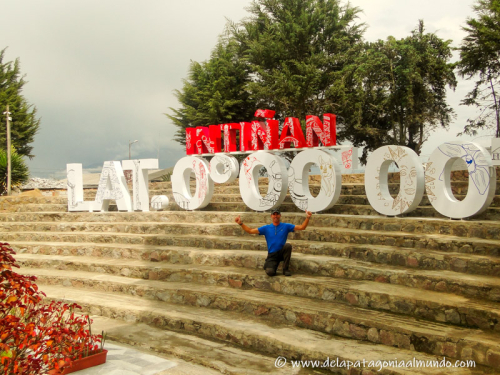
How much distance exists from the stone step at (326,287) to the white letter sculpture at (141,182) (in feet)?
8.49

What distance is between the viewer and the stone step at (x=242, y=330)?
4.41 meters

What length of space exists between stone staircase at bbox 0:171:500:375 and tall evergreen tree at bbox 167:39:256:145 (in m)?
14.9

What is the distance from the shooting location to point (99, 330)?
19.5 ft

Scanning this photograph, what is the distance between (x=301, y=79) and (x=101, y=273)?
1669 cm

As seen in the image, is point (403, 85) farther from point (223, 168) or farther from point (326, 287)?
point (326, 287)

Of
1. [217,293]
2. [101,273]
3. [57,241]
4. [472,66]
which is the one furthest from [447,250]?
[472,66]

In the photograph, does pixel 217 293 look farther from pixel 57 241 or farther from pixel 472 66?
pixel 472 66

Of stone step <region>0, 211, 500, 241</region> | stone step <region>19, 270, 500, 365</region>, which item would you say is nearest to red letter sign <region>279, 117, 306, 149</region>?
stone step <region>0, 211, 500, 241</region>

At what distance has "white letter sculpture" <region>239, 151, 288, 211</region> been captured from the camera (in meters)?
9.06

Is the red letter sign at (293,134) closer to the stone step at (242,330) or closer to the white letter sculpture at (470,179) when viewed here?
the white letter sculpture at (470,179)

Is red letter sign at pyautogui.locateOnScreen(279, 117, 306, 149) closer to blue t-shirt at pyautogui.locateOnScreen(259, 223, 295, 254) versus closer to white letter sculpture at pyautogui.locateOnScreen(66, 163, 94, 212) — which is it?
blue t-shirt at pyautogui.locateOnScreen(259, 223, 295, 254)

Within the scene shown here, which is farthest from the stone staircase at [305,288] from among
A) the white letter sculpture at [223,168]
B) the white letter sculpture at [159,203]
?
the white letter sculpture at [159,203]

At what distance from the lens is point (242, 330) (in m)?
5.23

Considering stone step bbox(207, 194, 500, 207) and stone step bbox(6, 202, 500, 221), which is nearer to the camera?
stone step bbox(6, 202, 500, 221)
